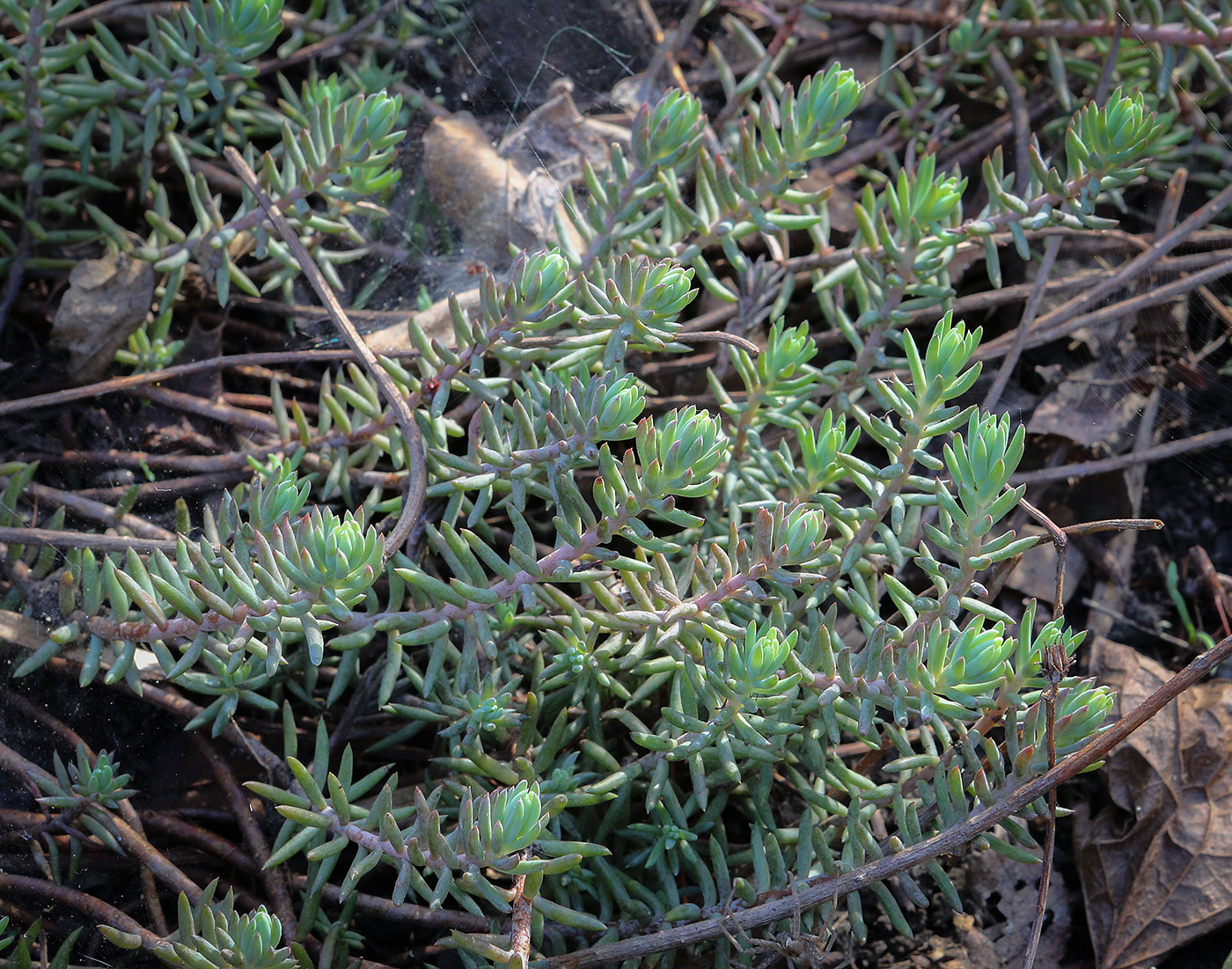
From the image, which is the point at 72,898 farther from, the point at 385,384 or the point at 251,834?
the point at 385,384

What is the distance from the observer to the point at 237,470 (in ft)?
8.71

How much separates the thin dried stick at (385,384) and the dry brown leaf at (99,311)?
1.57 feet

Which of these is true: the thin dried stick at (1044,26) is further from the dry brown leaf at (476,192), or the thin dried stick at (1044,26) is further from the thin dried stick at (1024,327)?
the dry brown leaf at (476,192)

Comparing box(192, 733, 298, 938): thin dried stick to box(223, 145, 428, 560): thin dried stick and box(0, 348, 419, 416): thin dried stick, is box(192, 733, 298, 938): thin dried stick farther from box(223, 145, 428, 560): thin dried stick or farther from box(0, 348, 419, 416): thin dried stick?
box(0, 348, 419, 416): thin dried stick

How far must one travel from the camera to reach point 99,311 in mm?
2754

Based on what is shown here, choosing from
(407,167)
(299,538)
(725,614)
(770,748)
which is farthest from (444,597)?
(407,167)

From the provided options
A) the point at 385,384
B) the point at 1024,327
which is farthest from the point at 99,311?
the point at 1024,327

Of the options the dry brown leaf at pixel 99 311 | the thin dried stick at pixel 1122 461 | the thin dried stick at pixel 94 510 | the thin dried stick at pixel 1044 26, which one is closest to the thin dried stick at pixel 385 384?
the dry brown leaf at pixel 99 311

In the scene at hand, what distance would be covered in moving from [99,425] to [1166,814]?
3.16m

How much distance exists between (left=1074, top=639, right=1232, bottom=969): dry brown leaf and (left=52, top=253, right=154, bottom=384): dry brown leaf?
3.03 meters

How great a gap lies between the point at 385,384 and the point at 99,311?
103 cm

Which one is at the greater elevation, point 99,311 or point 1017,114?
point 1017,114

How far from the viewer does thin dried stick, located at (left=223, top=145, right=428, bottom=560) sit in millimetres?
2270

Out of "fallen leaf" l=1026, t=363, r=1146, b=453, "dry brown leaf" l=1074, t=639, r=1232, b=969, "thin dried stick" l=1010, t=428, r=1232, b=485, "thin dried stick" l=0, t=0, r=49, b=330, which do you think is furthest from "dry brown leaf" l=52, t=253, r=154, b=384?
"dry brown leaf" l=1074, t=639, r=1232, b=969
